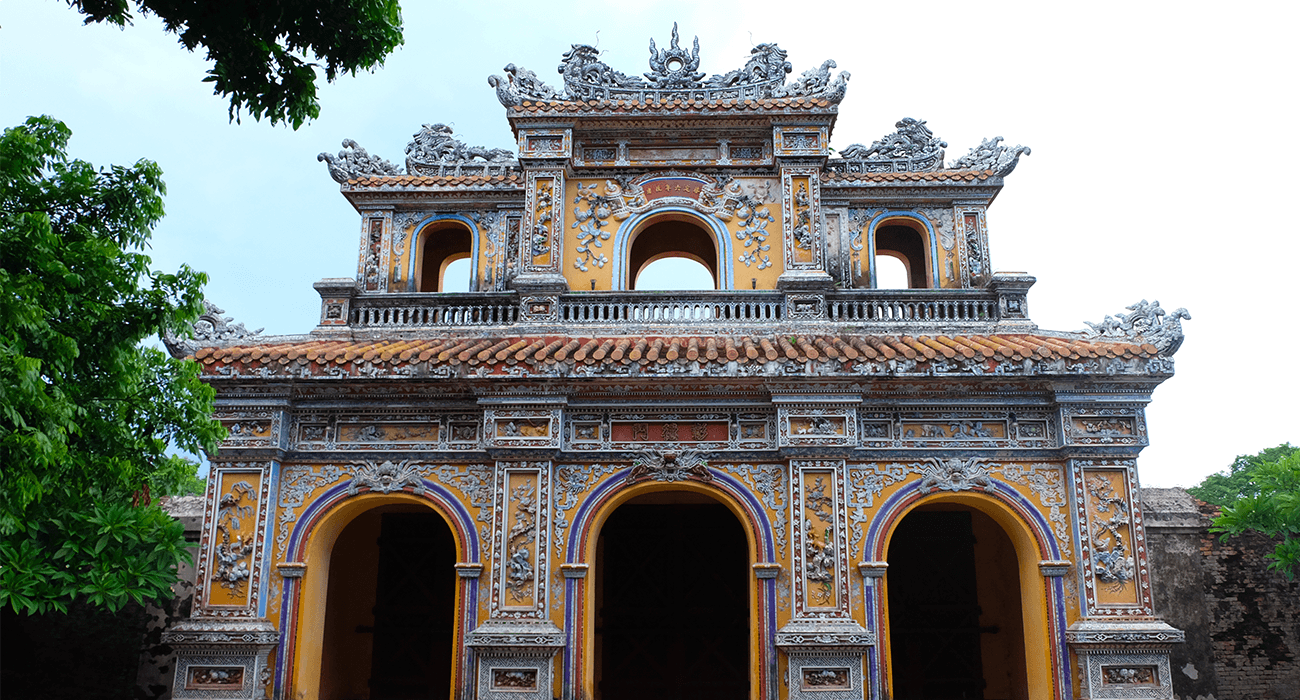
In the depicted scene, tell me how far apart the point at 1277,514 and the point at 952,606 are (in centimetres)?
412

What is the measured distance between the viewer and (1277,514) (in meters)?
11.2

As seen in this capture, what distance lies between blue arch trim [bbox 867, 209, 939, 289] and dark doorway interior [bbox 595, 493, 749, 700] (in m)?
4.21

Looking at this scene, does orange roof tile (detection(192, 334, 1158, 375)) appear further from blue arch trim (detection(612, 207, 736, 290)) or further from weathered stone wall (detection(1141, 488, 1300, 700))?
weathered stone wall (detection(1141, 488, 1300, 700))

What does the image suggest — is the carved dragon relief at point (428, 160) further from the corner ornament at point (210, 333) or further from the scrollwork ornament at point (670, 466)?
the scrollwork ornament at point (670, 466)

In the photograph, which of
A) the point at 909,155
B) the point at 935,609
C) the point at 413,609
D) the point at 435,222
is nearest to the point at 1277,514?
the point at 935,609

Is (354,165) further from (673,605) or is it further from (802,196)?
(673,605)

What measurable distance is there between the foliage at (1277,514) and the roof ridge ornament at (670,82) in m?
7.60

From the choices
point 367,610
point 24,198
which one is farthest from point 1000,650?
point 24,198

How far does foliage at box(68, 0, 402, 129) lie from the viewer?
22.3 ft

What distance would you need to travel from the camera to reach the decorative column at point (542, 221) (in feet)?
41.7

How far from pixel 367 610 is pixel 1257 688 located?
1188 centimetres

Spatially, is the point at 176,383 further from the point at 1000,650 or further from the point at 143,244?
the point at 1000,650

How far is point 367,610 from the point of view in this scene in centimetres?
1346

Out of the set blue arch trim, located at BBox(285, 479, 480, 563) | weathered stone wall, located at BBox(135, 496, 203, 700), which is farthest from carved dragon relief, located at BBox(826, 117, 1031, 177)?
weathered stone wall, located at BBox(135, 496, 203, 700)
